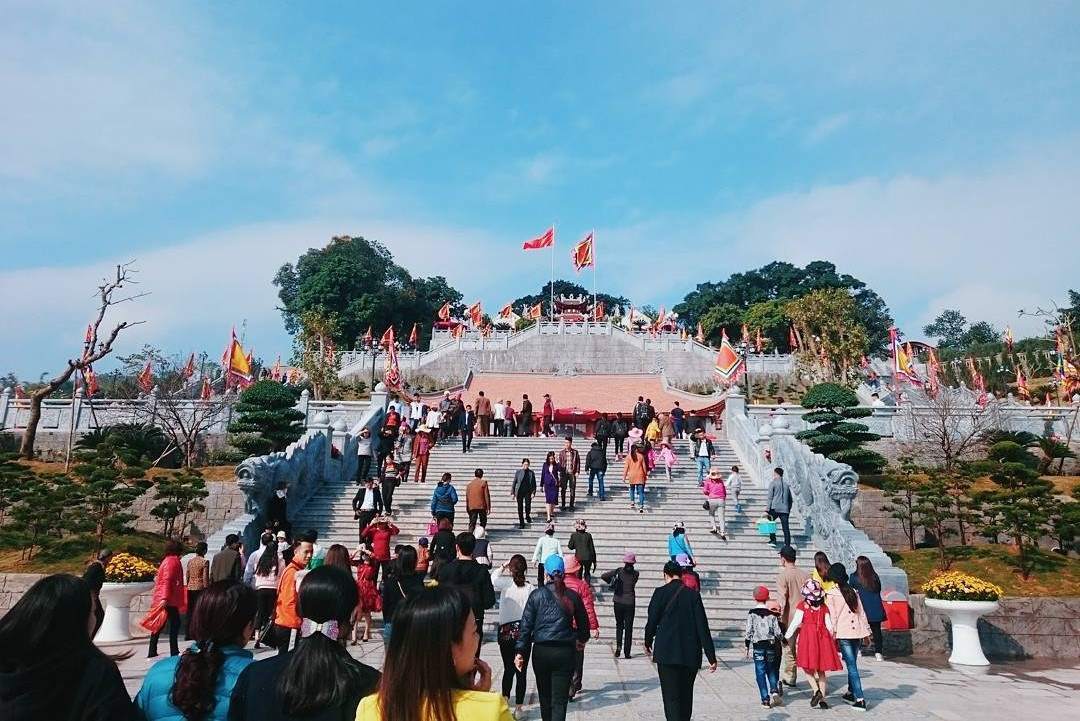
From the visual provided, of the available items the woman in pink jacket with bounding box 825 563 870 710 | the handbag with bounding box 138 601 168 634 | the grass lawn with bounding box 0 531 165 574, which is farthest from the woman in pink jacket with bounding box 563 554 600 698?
the grass lawn with bounding box 0 531 165 574

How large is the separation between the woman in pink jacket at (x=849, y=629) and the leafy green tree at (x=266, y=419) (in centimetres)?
1565

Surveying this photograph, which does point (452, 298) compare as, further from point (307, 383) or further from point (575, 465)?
point (575, 465)

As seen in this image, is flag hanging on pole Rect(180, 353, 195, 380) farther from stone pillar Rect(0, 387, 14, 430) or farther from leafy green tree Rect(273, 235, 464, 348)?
leafy green tree Rect(273, 235, 464, 348)

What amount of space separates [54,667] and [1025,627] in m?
13.4

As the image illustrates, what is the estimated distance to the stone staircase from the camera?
1241 centimetres

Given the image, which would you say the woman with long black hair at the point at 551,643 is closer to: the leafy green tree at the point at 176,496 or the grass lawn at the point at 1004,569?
the grass lawn at the point at 1004,569

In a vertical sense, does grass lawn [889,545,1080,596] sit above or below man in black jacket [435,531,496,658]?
below

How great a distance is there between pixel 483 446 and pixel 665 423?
4869 millimetres

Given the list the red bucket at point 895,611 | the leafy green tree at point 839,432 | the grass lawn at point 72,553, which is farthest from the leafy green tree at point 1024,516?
the grass lawn at point 72,553

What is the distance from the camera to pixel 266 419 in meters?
20.1

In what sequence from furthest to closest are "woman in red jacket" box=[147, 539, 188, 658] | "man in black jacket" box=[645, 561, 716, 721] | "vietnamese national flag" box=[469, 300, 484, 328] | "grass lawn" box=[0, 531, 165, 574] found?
"vietnamese national flag" box=[469, 300, 484, 328] < "grass lawn" box=[0, 531, 165, 574] < "woman in red jacket" box=[147, 539, 188, 658] < "man in black jacket" box=[645, 561, 716, 721]

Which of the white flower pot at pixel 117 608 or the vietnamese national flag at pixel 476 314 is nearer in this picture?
the white flower pot at pixel 117 608

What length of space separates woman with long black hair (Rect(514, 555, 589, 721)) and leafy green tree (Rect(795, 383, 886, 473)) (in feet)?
49.4

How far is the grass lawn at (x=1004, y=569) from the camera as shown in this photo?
12.4 meters
